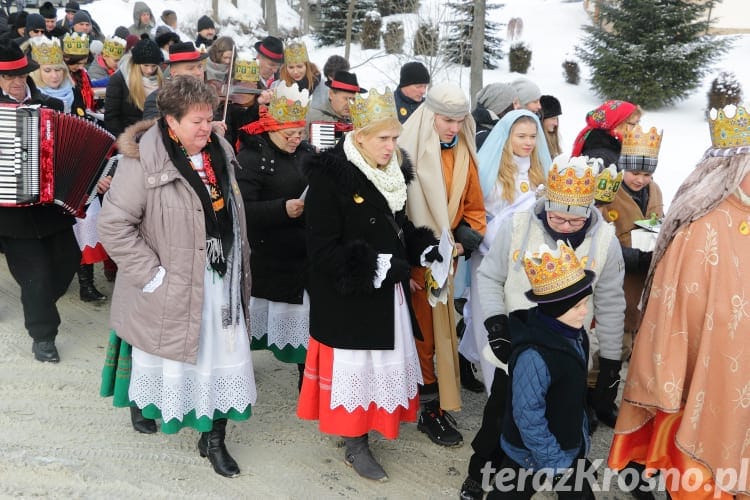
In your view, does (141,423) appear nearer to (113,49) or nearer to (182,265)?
(182,265)

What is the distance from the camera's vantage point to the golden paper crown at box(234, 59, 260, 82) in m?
6.81

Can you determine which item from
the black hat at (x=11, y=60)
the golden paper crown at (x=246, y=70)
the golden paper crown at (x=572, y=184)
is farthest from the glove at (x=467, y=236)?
the black hat at (x=11, y=60)

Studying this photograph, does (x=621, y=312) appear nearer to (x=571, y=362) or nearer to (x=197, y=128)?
(x=571, y=362)

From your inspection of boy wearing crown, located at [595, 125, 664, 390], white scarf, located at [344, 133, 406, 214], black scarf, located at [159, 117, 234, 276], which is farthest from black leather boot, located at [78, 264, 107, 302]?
boy wearing crown, located at [595, 125, 664, 390]

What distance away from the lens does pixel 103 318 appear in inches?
257

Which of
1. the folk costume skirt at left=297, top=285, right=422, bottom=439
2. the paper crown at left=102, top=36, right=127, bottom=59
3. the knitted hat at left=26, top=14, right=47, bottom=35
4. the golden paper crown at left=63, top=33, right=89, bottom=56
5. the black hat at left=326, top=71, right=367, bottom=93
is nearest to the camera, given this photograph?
the folk costume skirt at left=297, top=285, right=422, bottom=439

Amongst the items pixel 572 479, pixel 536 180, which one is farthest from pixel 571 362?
pixel 536 180

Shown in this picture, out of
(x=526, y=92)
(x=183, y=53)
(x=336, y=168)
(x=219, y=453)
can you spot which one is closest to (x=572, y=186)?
(x=336, y=168)

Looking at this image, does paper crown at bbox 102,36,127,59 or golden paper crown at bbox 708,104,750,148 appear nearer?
golden paper crown at bbox 708,104,750,148

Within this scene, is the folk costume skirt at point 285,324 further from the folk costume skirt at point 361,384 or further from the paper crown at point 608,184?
the paper crown at point 608,184

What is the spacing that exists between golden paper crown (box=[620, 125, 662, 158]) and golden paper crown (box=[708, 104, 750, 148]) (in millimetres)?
1034

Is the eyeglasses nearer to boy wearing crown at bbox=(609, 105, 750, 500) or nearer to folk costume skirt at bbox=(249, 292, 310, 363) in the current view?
boy wearing crown at bbox=(609, 105, 750, 500)

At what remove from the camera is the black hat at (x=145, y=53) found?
648cm

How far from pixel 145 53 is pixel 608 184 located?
446 centimetres
